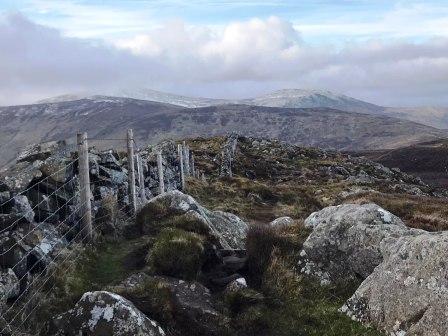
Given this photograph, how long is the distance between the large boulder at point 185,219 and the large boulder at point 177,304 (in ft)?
11.9

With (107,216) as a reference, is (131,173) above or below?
above

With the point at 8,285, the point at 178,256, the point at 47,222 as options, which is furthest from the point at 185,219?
the point at 8,285

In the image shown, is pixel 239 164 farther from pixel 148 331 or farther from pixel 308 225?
pixel 148 331

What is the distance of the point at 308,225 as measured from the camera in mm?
15086

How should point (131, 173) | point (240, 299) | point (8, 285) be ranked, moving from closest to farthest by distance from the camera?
1. point (8, 285)
2. point (240, 299)
3. point (131, 173)

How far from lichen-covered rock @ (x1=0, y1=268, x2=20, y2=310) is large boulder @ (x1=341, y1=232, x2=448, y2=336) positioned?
6703mm

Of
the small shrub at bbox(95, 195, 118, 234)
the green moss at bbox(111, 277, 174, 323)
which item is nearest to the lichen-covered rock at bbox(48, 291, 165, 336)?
the green moss at bbox(111, 277, 174, 323)

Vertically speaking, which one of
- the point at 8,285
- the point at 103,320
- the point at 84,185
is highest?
the point at 84,185

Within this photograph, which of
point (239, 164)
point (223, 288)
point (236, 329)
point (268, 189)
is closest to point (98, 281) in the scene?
A: point (223, 288)

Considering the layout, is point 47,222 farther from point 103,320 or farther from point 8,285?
point 103,320

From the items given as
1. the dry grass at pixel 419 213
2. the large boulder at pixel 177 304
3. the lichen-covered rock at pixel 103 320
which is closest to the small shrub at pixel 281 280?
the large boulder at pixel 177 304

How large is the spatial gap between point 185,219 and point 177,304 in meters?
4.95

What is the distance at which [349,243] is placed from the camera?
12.5 m

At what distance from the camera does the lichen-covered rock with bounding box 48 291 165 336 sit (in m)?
9.05
